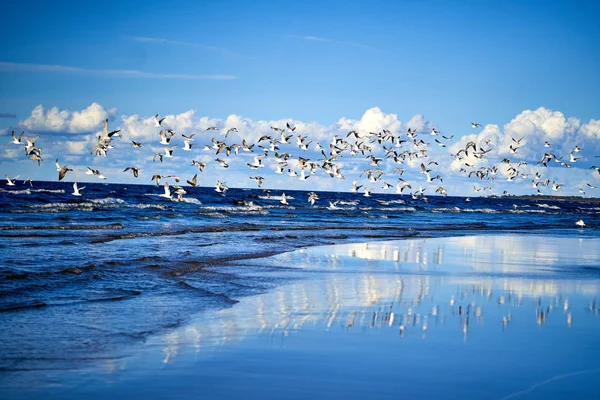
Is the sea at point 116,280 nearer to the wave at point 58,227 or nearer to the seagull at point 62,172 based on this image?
the wave at point 58,227

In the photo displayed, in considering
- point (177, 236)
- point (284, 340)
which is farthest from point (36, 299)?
point (177, 236)

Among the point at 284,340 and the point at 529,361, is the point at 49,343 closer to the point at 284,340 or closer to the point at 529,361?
the point at 284,340

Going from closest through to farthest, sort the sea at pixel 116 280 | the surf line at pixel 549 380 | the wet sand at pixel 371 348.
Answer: the surf line at pixel 549 380, the wet sand at pixel 371 348, the sea at pixel 116 280

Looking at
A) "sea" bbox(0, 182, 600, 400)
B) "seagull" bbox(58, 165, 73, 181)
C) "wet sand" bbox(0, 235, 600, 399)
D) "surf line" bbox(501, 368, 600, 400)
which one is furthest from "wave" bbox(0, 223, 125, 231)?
"surf line" bbox(501, 368, 600, 400)

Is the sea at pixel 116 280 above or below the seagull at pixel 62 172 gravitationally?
below

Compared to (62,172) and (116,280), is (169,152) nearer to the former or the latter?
(62,172)

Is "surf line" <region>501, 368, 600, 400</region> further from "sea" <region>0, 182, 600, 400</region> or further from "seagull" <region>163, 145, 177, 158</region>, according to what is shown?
"seagull" <region>163, 145, 177, 158</region>

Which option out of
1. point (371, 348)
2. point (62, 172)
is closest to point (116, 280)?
point (371, 348)

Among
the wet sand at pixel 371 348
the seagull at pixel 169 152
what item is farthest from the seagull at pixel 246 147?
the wet sand at pixel 371 348

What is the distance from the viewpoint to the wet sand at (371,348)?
25.9 ft

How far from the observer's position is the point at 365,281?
16.2 meters

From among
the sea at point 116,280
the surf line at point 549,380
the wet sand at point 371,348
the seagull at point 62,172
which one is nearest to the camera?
the surf line at point 549,380

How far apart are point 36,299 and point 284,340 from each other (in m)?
5.70

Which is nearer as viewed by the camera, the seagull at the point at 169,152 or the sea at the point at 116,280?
the sea at the point at 116,280
